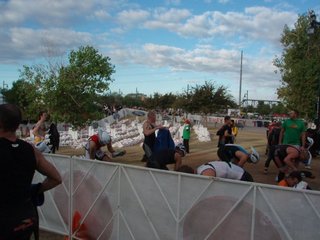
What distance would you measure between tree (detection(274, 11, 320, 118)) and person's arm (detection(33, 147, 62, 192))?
82.0 feet

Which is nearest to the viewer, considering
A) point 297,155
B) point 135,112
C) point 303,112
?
point 297,155

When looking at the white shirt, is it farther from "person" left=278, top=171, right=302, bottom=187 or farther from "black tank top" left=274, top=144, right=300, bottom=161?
"black tank top" left=274, top=144, right=300, bottom=161

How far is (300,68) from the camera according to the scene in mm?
29266

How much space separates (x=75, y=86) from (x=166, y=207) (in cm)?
1924

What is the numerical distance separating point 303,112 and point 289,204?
2970cm

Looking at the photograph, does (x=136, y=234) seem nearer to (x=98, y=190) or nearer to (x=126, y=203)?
(x=126, y=203)

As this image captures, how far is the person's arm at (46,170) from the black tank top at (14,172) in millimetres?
90

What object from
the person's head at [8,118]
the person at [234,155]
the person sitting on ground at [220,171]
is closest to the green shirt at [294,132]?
the person at [234,155]

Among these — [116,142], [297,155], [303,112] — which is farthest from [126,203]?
[303,112]

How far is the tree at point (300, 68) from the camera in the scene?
1131 inches

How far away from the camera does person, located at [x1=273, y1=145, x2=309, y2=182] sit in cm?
737

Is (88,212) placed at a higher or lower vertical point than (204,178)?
lower

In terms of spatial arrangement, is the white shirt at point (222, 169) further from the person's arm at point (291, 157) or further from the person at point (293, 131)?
the person at point (293, 131)

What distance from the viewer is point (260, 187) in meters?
3.59
